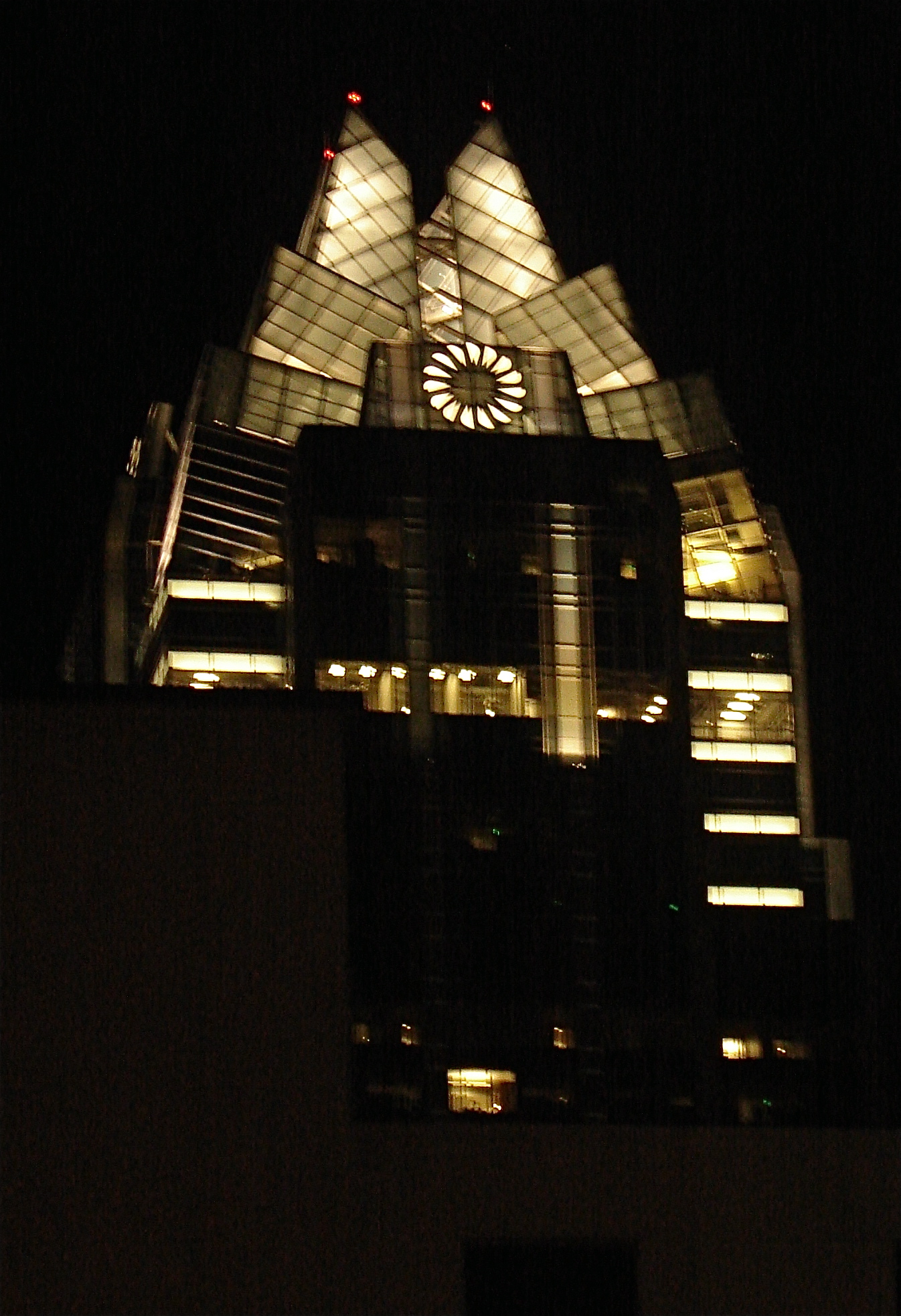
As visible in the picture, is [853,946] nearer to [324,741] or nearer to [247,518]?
[247,518]

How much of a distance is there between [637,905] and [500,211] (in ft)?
103

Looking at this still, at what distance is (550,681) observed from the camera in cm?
5297

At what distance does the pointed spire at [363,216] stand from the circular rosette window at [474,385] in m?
10.8

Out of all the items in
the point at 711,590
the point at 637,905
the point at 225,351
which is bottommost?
the point at 637,905

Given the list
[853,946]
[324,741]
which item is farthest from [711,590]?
[324,741]

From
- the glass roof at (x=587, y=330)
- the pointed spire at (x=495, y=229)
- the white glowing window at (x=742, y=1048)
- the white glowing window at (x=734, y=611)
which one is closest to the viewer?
the white glowing window at (x=742, y=1048)

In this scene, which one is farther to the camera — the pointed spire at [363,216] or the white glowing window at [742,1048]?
the pointed spire at [363,216]

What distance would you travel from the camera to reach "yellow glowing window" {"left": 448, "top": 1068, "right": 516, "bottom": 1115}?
48.5 metres

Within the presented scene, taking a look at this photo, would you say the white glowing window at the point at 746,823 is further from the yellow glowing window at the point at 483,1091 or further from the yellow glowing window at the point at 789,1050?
the yellow glowing window at the point at 483,1091

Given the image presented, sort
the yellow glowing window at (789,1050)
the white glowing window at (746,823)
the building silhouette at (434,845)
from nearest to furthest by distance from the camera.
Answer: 1. the building silhouette at (434,845)
2. the yellow glowing window at (789,1050)
3. the white glowing window at (746,823)

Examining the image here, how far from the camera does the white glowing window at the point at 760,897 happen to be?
197 feet

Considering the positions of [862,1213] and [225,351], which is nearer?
[862,1213]

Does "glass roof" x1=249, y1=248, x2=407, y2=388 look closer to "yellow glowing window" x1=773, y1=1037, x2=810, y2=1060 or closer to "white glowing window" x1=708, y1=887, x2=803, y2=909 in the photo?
"white glowing window" x1=708, y1=887, x2=803, y2=909

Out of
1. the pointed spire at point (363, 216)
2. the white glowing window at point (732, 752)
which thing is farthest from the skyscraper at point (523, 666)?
the pointed spire at point (363, 216)
